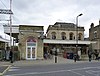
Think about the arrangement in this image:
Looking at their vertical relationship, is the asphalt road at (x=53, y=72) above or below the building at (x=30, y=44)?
below

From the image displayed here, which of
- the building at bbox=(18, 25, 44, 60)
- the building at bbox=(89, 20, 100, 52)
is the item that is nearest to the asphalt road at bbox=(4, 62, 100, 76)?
the building at bbox=(18, 25, 44, 60)

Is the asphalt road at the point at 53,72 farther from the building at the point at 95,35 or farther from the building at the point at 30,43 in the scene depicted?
the building at the point at 95,35

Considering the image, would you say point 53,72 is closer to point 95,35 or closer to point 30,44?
point 30,44

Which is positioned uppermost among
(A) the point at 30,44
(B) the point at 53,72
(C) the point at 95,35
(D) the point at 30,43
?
(C) the point at 95,35

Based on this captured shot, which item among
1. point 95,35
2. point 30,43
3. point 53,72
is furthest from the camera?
point 95,35

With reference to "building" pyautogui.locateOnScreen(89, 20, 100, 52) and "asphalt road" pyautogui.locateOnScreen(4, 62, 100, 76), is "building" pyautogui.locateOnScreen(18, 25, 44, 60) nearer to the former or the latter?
"asphalt road" pyautogui.locateOnScreen(4, 62, 100, 76)

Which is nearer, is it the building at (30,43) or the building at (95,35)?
the building at (30,43)

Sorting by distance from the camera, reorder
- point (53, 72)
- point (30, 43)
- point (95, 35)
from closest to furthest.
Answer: point (53, 72) → point (30, 43) → point (95, 35)

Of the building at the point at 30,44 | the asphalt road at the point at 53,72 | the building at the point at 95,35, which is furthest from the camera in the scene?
the building at the point at 95,35

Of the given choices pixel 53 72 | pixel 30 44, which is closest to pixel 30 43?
pixel 30 44

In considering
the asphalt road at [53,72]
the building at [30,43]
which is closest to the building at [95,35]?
the building at [30,43]

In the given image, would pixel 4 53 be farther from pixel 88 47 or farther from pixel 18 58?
pixel 88 47

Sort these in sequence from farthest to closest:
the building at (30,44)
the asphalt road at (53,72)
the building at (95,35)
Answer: the building at (95,35), the building at (30,44), the asphalt road at (53,72)

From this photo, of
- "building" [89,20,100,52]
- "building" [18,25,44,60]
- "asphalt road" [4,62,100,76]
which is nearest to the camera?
"asphalt road" [4,62,100,76]
